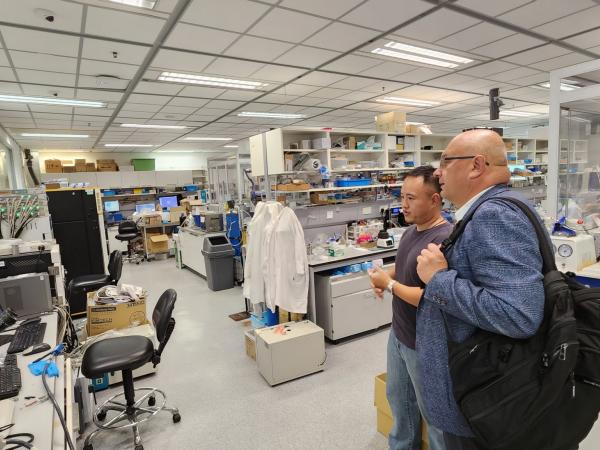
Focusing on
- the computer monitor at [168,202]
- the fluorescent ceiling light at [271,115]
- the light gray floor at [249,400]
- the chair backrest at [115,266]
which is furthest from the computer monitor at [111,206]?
the light gray floor at [249,400]

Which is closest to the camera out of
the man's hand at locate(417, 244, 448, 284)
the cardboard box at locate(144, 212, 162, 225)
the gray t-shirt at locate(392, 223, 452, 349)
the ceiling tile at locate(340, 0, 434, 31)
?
the man's hand at locate(417, 244, 448, 284)

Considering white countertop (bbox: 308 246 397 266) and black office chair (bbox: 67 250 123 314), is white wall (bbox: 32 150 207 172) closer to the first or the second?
black office chair (bbox: 67 250 123 314)

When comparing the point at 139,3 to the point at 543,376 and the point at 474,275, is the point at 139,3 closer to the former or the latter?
the point at 474,275

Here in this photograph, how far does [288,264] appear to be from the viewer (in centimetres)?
317

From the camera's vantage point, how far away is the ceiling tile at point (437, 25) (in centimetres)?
331

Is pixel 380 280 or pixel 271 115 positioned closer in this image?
pixel 380 280

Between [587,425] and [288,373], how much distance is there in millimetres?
2177

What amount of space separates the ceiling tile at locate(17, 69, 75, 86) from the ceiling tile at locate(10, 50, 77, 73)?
0.16 m

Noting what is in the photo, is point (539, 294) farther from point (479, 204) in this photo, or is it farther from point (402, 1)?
point (402, 1)

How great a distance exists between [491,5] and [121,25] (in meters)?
3.24

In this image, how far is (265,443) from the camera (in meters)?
2.20

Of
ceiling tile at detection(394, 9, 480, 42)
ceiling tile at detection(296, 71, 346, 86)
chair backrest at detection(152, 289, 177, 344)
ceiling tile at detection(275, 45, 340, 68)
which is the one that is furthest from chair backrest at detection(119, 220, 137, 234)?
ceiling tile at detection(394, 9, 480, 42)

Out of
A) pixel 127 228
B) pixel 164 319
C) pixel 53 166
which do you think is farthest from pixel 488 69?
pixel 53 166

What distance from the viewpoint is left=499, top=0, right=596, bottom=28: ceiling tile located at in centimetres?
318
